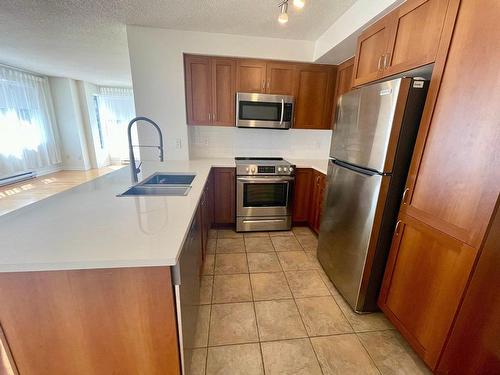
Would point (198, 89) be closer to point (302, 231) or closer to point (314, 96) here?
point (314, 96)

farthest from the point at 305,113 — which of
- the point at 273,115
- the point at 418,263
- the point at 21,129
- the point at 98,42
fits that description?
the point at 21,129

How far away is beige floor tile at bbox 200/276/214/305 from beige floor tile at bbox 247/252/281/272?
0.43 metres

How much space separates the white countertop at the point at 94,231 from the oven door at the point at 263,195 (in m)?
1.32

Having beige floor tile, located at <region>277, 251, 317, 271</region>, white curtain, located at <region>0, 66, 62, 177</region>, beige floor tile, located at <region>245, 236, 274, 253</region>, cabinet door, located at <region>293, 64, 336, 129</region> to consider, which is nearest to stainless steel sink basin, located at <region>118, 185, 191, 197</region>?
beige floor tile, located at <region>245, 236, 274, 253</region>

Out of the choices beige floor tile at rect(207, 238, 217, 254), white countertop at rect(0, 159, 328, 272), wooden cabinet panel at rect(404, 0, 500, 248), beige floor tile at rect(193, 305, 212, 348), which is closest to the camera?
white countertop at rect(0, 159, 328, 272)

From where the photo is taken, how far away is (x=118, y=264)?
773mm

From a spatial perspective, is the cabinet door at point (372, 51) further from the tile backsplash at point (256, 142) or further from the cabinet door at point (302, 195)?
the tile backsplash at point (256, 142)

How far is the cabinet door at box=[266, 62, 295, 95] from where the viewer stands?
2.78 m

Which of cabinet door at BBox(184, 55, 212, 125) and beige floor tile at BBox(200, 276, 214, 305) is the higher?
cabinet door at BBox(184, 55, 212, 125)

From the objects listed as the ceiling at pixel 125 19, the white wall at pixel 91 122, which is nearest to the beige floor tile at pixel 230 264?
the ceiling at pixel 125 19

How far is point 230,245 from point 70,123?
6061 mm

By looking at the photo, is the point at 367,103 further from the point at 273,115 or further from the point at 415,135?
the point at 273,115

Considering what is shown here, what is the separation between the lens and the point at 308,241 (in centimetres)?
277

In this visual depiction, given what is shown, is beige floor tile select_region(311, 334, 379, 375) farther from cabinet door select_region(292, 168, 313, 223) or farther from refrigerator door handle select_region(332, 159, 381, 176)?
cabinet door select_region(292, 168, 313, 223)
